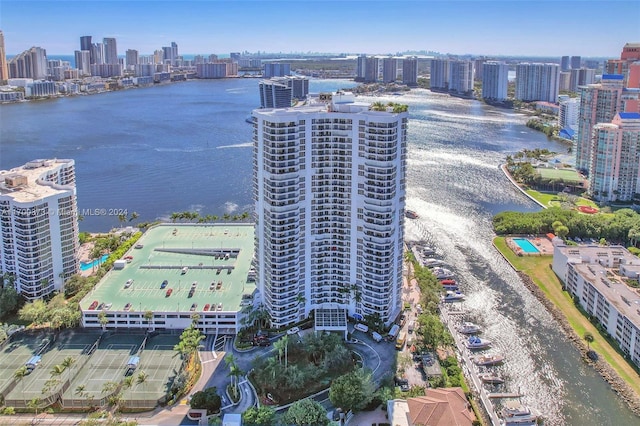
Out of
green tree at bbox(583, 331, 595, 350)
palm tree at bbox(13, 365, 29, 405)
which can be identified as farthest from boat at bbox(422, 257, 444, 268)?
palm tree at bbox(13, 365, 29, 405)

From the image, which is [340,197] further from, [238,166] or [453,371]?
[238,166]

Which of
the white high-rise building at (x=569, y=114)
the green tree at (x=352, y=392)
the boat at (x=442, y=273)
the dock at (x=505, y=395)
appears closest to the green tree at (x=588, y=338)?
the dock at (x=505, y=395)

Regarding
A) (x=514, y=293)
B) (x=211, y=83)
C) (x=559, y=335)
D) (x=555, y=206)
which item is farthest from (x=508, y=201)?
(x=211, y=83)

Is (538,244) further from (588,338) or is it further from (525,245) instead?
(588,338)

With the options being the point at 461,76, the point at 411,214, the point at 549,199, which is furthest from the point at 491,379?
the point at 461,76

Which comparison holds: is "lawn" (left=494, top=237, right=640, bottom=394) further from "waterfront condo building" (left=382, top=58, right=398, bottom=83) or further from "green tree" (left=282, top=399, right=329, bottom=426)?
"waterfront condo building" (left=382, top=58, right=398, bottom=83)

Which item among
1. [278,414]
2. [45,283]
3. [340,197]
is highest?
[340,197]
